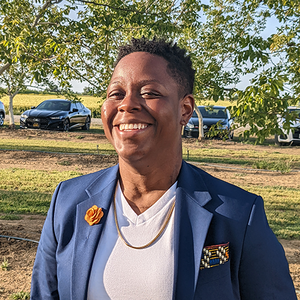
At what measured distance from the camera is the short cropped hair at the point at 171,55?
1.51 m

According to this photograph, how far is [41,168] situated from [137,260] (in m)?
9.55

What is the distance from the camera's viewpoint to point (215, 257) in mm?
1360

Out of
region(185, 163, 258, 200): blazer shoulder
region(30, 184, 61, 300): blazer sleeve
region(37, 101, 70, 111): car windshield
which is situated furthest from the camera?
region(37, 101, 70, 111): car windshield

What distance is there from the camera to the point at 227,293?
1.36m

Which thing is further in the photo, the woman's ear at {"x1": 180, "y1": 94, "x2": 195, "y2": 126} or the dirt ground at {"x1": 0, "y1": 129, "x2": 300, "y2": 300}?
the dirt ground at {"x1": 0, "y1": 129, "x2": 300, "y2": 300}

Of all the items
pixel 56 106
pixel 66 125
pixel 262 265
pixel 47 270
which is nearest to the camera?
pixel 262 265

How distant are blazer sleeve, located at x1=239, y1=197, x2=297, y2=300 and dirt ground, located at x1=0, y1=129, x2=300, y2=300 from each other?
3321mm

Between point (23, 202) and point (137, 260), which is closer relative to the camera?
point (137, 260)

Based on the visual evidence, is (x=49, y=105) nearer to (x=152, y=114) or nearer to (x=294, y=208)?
(x=294, y=208)

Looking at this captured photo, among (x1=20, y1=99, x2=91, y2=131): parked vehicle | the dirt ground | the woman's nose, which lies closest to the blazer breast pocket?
the woman's nose

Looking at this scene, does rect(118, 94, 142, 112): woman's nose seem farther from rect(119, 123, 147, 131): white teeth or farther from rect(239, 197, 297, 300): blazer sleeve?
rect(239, 197, 297, 300): blazer sleeve

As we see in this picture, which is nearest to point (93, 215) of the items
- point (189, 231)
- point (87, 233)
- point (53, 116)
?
point (87, 233)

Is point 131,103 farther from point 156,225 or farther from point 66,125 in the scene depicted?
point 66,125

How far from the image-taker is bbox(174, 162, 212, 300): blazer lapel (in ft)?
4.38
